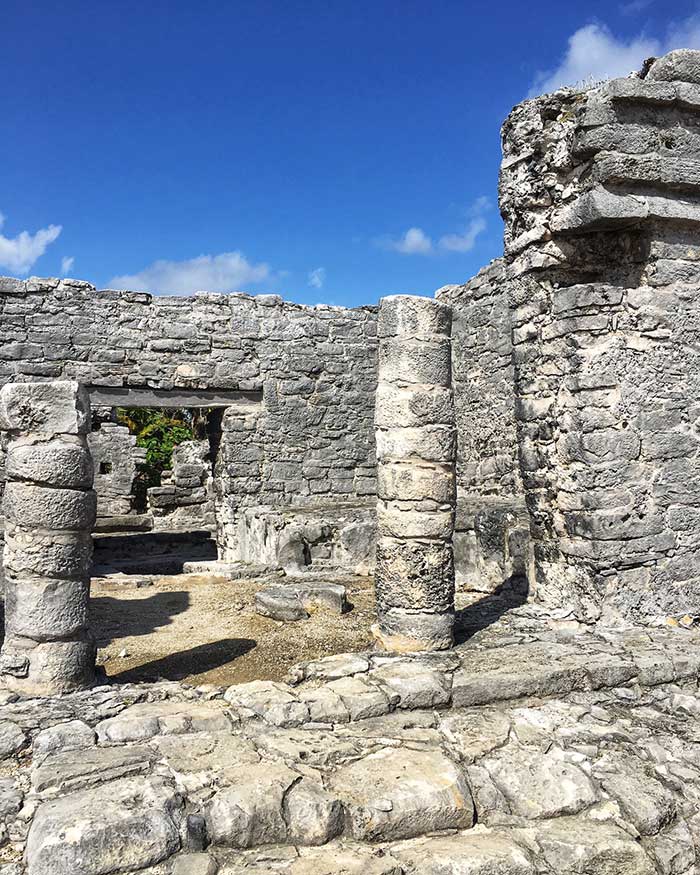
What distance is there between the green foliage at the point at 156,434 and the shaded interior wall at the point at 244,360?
19.6ft

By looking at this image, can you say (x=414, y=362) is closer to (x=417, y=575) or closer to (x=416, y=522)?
(x=416, y=522)

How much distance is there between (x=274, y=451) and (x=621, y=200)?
22.1ft

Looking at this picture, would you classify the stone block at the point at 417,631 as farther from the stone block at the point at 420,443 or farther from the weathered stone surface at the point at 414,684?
the stone block at the point at 420,443

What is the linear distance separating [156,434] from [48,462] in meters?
13.8

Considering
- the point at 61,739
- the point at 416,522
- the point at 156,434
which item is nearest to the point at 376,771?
the point at 61,739

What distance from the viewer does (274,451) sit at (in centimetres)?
1112

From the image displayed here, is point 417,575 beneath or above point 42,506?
beneath

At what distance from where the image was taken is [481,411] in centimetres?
1055

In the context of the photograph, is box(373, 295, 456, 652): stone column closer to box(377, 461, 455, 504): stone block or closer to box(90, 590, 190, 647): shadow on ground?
box(377, 461, 455, 504): stone block

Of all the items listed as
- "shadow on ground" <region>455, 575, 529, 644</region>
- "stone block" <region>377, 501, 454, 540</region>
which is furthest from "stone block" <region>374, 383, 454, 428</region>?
"shadow on ground" <region>455, 575, 529, 644</region>

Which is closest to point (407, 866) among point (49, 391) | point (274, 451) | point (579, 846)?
point (579, 846)

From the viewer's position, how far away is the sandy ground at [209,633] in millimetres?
5969

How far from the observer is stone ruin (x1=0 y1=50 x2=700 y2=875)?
11.0 ft

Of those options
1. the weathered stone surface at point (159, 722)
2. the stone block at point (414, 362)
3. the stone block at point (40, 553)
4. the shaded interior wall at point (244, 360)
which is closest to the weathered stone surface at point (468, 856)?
the weathered stone surface at point (159, 722)
